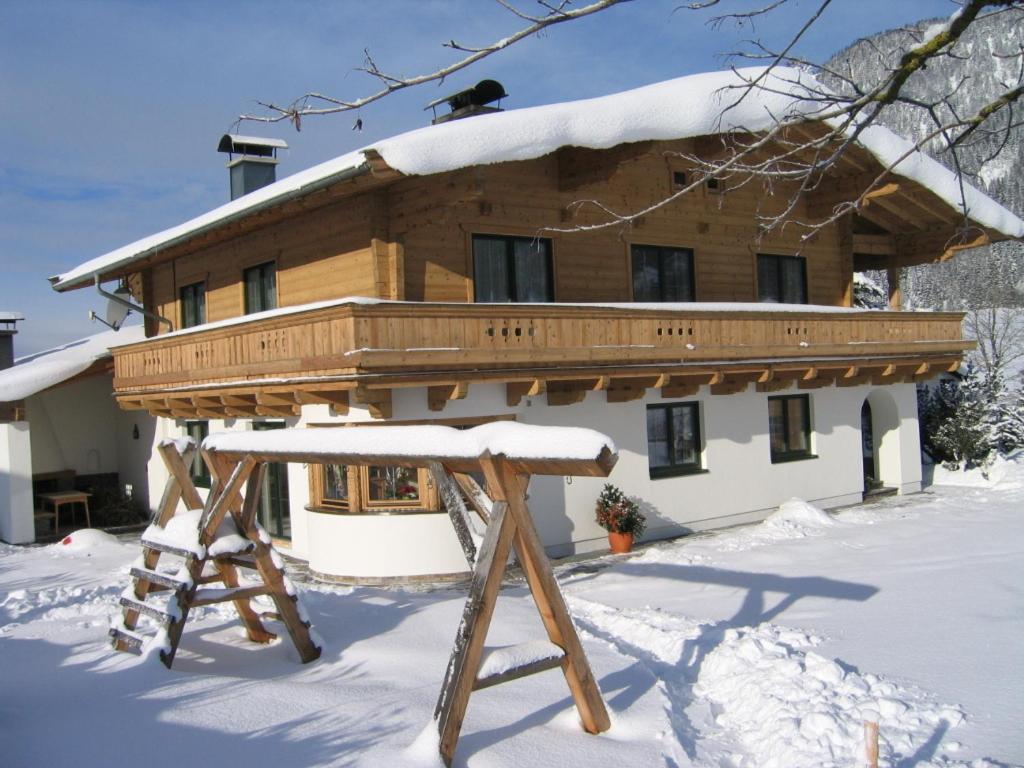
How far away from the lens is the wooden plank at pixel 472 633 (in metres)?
5.54

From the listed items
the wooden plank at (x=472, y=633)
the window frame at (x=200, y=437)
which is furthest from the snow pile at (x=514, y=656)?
the window frame at (x=200, y=437)

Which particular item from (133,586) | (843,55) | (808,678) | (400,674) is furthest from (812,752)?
(133,586)

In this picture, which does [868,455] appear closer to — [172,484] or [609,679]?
[609,679]

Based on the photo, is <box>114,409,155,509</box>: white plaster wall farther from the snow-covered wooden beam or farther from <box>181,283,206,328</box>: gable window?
the snow-covered wooden beam

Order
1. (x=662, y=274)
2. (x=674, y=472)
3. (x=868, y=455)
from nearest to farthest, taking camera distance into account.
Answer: (x=674, y=472), (x=662, y=274), (x=868, y=455)

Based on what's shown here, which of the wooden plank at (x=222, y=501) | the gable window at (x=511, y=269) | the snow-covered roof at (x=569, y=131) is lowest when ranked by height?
the wooden plank at (x=222, y=501)

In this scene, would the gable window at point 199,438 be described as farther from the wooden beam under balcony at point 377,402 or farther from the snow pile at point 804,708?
the snow pile at point 804,708

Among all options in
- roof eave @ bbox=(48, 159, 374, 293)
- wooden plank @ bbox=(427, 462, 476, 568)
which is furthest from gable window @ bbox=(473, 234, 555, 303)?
wooden plank @ bbox=(427, 462, 476, 568)

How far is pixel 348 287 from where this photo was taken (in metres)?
14.3

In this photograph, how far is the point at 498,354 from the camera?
12562 millimetres

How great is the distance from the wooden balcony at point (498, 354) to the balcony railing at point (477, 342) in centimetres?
2

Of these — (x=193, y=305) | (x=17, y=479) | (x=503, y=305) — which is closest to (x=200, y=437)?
(x=193, y=305)

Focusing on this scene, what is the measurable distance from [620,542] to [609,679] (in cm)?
751

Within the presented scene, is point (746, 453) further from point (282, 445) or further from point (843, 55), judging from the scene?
point (843, 55)
